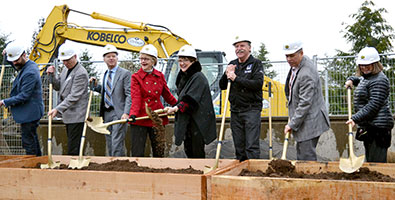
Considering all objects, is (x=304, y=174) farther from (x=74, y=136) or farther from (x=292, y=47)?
(x=74, y=136)

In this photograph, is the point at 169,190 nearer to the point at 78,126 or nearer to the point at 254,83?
the point at 254,83

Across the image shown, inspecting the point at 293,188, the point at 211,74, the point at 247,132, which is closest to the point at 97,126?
the point at 247,132

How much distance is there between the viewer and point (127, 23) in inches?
398

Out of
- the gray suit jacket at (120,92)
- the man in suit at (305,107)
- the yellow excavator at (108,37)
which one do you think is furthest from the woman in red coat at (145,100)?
the yellow excavator at (108,37)

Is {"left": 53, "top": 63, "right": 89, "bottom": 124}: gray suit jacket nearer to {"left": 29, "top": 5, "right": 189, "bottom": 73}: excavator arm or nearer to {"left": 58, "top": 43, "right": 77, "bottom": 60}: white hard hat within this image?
{"left": 58, "top": 43, "right": 77, "bottom": 60}: white hard hat

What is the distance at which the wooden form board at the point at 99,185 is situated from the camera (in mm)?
2887

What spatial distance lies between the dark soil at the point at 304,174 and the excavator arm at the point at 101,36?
666cm

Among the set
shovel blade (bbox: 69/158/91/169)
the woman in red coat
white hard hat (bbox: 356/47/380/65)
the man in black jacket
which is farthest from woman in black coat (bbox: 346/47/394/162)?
shovel blade (bbox: 69/158/91/169)

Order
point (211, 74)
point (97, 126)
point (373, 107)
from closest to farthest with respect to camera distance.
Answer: point (373, 107) < point (97, 126) < point (211, 74)

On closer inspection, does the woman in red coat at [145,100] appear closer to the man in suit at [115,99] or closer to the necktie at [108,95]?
the man in suit at [115,99]

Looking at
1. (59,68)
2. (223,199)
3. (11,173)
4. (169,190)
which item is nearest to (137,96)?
(11,173)

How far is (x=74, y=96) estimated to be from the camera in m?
5.15

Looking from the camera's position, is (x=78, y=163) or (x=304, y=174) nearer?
(x=304, y=174)

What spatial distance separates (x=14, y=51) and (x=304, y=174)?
4.12 m
